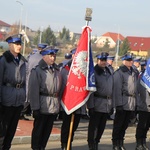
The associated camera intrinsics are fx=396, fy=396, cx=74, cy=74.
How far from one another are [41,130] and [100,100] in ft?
4.67

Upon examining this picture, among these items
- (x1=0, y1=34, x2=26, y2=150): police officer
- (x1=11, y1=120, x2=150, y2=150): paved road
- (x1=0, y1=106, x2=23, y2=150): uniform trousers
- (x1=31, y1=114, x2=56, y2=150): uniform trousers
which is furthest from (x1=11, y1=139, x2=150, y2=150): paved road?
(x1=0, y1=34, x2=26, y2=150): police officer

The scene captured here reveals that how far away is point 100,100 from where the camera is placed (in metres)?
7.78

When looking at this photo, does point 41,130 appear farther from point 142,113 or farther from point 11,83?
point 142,113

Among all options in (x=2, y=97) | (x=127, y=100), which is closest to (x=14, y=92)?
(x=2, y=97)

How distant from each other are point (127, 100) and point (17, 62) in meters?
2.74

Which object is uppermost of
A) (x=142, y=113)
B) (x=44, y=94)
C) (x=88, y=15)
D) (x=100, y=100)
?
(x=88, y=15)

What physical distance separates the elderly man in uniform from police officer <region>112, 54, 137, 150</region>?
1596mm

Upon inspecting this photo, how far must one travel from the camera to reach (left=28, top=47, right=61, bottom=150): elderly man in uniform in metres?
6.81

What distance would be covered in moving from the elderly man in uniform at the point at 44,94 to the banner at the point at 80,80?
29 centimetres

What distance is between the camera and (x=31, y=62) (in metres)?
10.6

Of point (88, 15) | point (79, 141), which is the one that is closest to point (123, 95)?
point (79, 141)

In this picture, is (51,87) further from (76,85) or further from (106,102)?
(106,102)

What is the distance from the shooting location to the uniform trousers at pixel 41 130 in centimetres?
698

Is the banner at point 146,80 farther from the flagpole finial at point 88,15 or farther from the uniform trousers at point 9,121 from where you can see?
the uniform trousers at point 9,121
